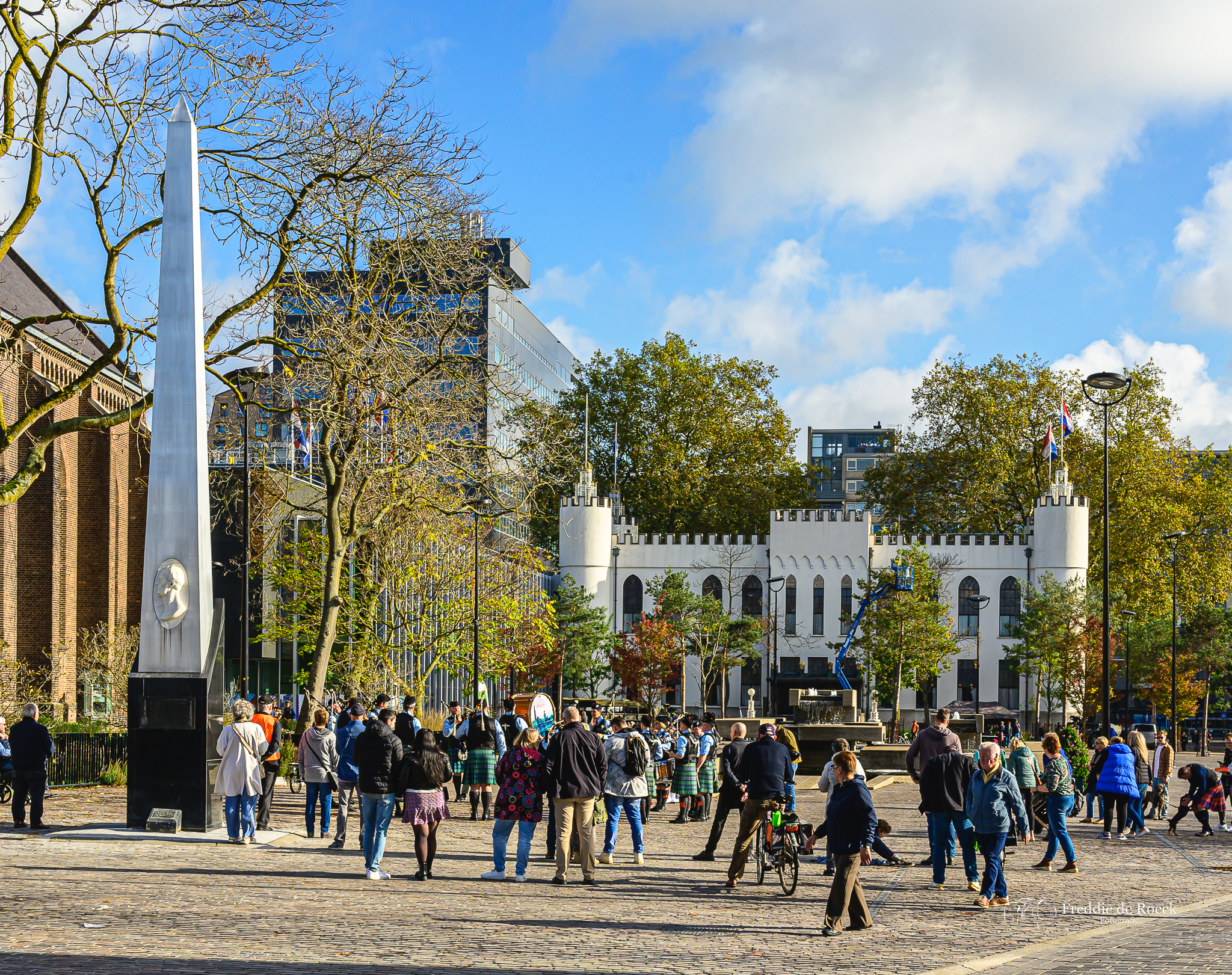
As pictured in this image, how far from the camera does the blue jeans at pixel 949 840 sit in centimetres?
1366

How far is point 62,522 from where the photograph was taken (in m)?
42.6

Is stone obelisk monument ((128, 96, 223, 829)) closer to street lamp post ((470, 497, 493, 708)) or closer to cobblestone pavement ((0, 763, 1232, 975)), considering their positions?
cobblestone pavement ((0, 763, 1232, 975))

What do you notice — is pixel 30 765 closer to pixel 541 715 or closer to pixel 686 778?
pixel 686 778

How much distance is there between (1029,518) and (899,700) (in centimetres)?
1224

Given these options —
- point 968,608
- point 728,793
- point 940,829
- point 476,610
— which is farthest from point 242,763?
point 968,608

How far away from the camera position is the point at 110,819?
57.5 ft

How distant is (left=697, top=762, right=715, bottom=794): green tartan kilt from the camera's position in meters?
21.9

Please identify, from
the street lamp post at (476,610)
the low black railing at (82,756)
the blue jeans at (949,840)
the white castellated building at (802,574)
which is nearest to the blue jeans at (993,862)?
the blue jeans at (949,840)

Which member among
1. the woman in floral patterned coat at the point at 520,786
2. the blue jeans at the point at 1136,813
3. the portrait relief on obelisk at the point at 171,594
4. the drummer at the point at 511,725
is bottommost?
the blue jeans at the point at 1136,813

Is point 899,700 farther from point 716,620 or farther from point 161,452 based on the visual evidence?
point 161,452

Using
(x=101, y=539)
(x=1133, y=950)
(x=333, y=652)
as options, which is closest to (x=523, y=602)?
(x=333, y=652)

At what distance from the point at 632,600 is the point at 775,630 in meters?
8.06

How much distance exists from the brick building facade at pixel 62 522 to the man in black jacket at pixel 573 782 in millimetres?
25427

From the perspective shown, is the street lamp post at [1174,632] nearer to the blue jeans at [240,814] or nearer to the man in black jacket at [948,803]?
the man in black jacket at [948,803]
